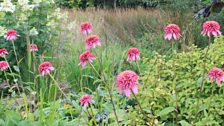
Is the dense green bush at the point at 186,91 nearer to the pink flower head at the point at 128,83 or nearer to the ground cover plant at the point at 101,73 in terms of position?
the ground cover plant at the point at 101,73

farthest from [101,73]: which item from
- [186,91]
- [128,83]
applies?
[128,83]

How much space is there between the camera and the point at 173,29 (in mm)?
1826

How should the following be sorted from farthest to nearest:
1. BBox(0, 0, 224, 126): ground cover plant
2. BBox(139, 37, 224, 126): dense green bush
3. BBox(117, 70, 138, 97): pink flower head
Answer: BBox(139, 37, 224, 126): dense green bush
BBox(0, 0, 224, 126): ground cover plant
BBox(117, 70, 138, 97): pink flower head

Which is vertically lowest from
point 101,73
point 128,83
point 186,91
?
point 186,91

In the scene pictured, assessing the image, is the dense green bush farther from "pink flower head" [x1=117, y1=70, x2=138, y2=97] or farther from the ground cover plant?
"pink flower head" [x1=117, y1=70, x2=138, y2=97]

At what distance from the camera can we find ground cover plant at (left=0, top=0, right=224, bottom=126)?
2129mm

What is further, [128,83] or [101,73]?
[101,73]

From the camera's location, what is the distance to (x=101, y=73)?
2.35 metres

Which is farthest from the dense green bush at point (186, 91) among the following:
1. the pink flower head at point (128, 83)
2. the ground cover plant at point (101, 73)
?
the pink flower head at point (128, 83)

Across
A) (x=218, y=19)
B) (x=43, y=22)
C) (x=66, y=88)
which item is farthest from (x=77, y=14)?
(x=66, y=88)

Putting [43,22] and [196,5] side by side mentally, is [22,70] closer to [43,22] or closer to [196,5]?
[43,22]

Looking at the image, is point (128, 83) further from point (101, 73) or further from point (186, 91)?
point (186, 91)

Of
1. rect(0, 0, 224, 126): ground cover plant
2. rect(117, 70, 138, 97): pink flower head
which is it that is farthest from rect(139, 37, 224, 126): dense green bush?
rect(117, 70, 138, 97): pink flower head

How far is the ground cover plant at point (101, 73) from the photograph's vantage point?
213 centimetres
